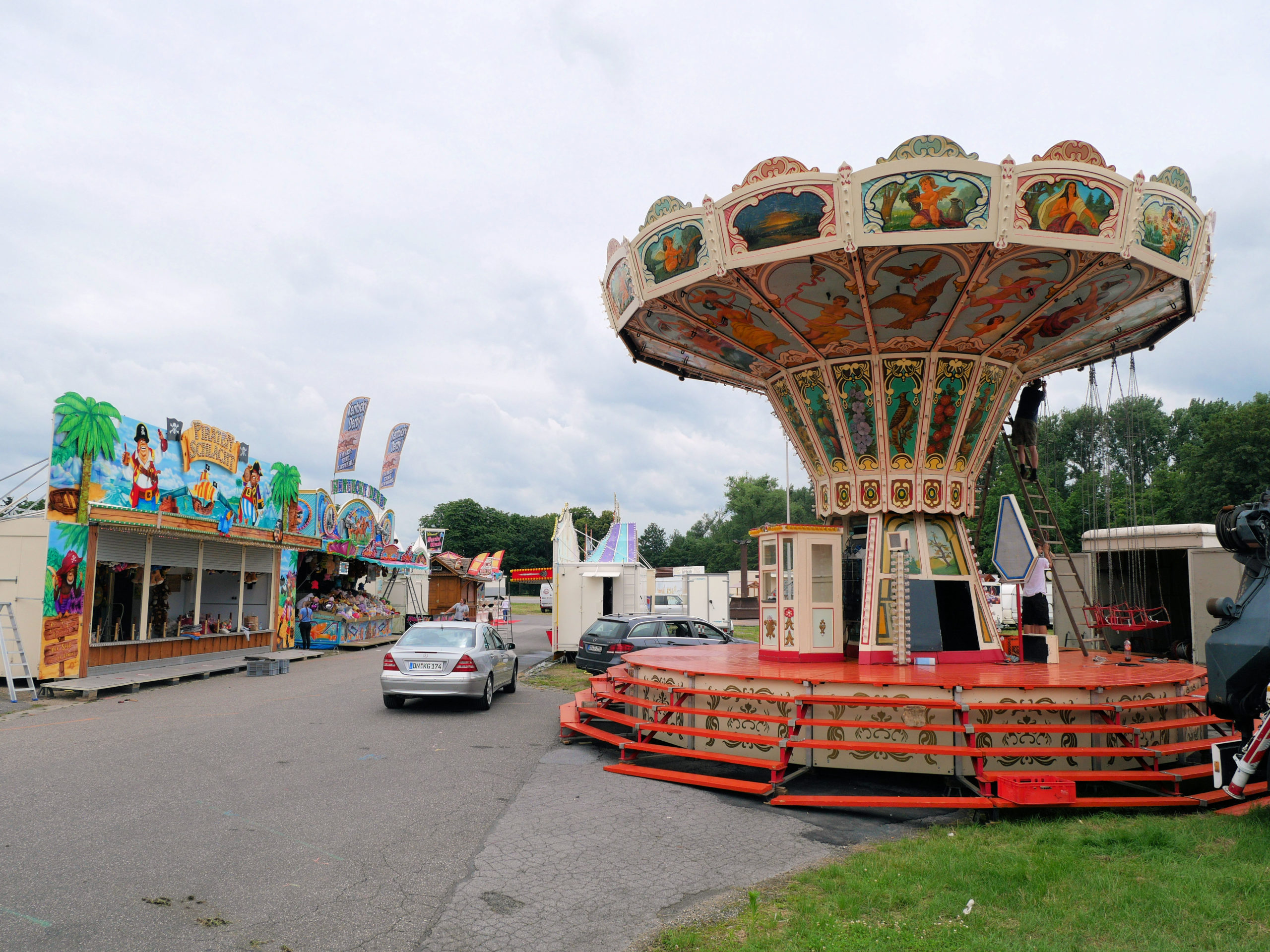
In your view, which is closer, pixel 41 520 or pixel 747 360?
pixel 747 360

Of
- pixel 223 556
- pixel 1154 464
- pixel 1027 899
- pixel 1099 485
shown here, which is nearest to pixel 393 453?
pixel 223 556

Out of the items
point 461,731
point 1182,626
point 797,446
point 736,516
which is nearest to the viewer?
point 461,731

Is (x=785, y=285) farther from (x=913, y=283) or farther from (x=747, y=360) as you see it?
(x=747, y=360)

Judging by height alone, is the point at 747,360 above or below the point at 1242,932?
above

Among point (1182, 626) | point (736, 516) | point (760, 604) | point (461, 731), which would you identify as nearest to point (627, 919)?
point (461, 731)

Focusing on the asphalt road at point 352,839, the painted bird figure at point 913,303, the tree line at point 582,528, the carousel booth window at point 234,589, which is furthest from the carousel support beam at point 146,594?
the tree line at point 582,528

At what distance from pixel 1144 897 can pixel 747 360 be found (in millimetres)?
10121

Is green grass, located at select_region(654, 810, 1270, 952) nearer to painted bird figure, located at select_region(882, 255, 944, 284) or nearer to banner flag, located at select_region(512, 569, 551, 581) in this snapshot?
painted bird figure, located at select_region(882, 255, 944, 284)

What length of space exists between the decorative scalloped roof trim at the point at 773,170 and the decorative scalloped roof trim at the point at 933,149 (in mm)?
1028

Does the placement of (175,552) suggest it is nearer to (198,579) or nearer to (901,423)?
(198,579)

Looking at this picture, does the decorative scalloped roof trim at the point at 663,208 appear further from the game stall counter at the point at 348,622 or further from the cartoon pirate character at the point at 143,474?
the game stall counter at the point at 348,622

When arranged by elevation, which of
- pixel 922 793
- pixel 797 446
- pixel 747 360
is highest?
pixel 747 360

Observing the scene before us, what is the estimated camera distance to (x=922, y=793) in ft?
28.1

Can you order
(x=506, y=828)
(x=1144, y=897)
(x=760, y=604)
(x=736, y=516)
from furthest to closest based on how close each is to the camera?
(x=736, y=516), (x=760, y=604), (x=506, y=828), (x=1144, y=897)
